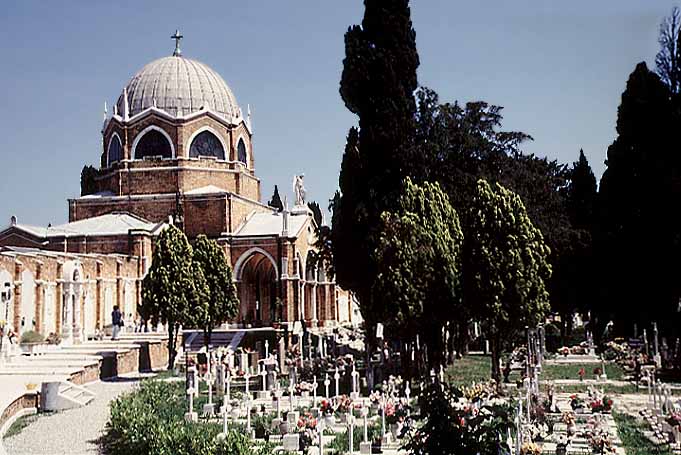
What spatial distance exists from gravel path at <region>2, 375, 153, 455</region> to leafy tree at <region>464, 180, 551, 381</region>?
29.2 feet

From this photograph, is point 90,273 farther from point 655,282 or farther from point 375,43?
point 655,282

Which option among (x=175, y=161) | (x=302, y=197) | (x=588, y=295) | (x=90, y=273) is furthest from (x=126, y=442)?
(x=302, y=197)

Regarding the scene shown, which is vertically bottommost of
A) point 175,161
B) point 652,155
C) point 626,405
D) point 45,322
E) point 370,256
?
point 626,405

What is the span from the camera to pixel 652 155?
24.2 metres

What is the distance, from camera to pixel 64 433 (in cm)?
1406

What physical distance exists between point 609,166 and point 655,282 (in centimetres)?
755

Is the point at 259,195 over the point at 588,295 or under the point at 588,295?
over

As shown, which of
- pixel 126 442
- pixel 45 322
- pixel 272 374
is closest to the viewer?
pixel 126 442

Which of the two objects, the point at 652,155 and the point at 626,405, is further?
the point at 652,155

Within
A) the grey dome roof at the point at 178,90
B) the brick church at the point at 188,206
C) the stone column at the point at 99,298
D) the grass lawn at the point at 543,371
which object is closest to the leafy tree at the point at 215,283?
the grass lawn at the point at 543,371

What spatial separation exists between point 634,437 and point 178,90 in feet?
118

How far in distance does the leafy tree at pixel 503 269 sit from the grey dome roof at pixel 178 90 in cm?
2786

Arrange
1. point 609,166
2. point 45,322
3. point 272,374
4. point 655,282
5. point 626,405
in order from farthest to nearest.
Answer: point 609,166 → point 45,322 → point 655,282 → point 272,374 → point 626,405

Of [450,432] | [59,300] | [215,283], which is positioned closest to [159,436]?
[450,432]
